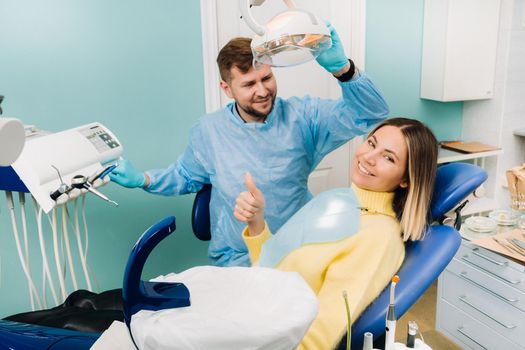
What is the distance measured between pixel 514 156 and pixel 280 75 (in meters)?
1.55

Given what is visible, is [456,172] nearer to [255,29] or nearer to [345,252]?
[345,252]

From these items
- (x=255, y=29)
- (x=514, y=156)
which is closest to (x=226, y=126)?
(x=255, y=29)

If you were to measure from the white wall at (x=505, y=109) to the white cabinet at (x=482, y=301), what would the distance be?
0.92 metres

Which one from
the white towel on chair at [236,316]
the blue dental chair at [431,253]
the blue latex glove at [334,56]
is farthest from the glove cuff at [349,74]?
the white towel on chair at [236,316]

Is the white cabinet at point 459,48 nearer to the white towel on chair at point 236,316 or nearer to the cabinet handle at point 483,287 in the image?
the cabinet handle at point 483,287

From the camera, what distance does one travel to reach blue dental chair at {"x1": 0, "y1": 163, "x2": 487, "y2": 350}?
0.62m

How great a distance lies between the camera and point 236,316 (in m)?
0.60

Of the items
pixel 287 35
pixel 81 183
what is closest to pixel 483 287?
pixel 287 35

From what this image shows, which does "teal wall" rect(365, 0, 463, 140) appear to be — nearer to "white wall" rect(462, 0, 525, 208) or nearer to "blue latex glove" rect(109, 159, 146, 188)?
"white wall" rect(462, 0, 525, 208)

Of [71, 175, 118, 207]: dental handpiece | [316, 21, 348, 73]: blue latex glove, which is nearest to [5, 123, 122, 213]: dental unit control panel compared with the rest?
[71, 175, 118, 207]: dental handpiece

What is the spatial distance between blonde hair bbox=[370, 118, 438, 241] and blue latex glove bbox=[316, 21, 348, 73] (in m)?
0.25

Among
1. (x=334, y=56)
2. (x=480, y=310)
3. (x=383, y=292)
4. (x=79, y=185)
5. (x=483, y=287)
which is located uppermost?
(x=334, y=56)

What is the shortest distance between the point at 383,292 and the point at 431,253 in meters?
0.17

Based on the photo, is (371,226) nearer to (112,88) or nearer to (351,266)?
(351,266)
